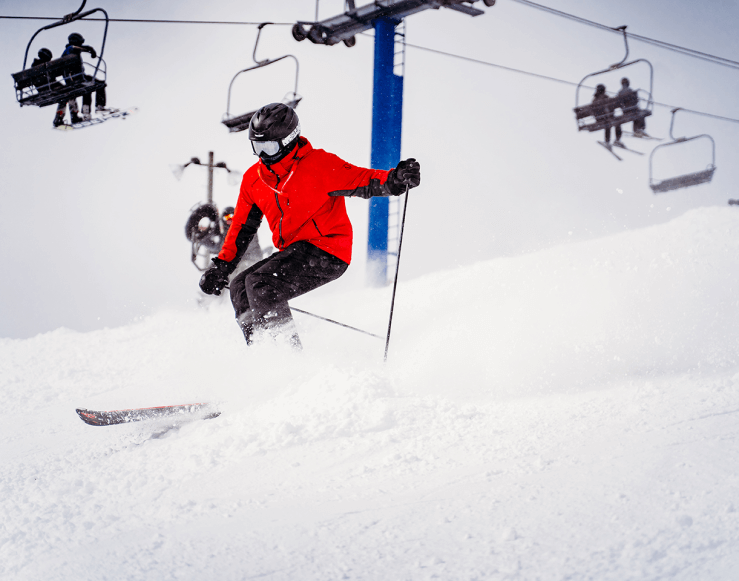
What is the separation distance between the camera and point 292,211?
9.72ft

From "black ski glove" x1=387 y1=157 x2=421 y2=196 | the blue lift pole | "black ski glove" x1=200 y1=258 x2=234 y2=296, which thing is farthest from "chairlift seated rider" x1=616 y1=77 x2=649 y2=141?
"black ski glove" x1=200 y1=258 x2=234 y2=296

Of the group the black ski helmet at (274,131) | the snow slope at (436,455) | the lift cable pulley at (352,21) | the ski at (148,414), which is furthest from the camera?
the lift cable pulley at (352,21)

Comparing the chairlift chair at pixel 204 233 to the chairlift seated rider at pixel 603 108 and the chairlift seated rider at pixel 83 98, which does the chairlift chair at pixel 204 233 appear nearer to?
the chairlift seated rider at pixel 83 98

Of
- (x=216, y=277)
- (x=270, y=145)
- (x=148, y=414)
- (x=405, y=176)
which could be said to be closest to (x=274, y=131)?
(x=270, y=145)

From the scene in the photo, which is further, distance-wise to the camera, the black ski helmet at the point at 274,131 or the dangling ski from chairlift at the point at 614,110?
the dangling ski from chairlift at the point at 614,110

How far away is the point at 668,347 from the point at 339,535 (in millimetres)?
2356

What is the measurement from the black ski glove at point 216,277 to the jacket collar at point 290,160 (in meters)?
0.64

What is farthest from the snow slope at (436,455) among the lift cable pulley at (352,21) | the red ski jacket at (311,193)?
the lift cable pulley at (352,21)

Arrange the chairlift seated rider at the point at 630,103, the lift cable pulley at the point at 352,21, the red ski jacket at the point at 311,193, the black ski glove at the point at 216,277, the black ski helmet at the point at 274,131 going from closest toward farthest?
the black ski helmet at the point at 274,131 < the red ski jacket at the point at 311,193 < the black ski glove at the point at 216,277 < the lift cable pulley at the point at 352,21 < the chairlift seated rider at the point at 630,103

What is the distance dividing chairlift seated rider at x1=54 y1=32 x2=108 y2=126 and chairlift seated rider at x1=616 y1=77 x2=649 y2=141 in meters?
6.75

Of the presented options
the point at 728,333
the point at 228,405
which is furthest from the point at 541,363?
the point at 228,405

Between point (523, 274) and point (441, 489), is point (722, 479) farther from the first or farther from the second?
point (523, 274)

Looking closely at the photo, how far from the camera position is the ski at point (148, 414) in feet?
7.86

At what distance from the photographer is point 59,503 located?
170cm
